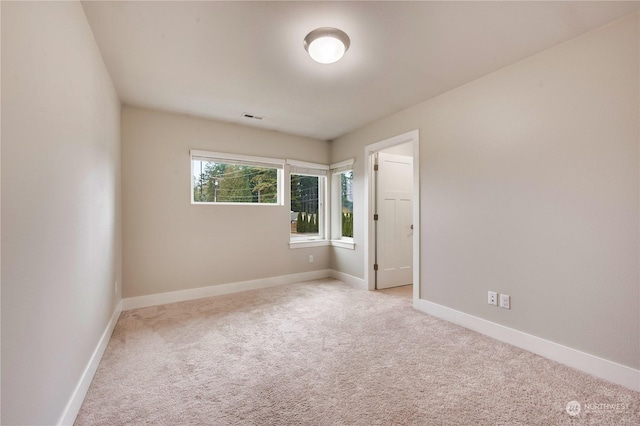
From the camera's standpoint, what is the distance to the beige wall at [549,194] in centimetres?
189

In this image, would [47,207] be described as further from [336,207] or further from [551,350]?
[336,207]

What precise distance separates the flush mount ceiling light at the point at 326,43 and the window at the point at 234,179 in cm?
232

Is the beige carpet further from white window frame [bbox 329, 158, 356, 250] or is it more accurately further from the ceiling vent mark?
the ceiling vent mark

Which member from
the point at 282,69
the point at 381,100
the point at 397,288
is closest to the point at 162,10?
the point at 282,69

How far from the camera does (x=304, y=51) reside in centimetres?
223

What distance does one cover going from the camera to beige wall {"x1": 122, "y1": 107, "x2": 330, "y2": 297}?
340 cm

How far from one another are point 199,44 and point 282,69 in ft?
2.25

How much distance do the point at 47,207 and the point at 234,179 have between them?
289cm

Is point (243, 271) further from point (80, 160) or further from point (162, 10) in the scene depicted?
point (162, 10)

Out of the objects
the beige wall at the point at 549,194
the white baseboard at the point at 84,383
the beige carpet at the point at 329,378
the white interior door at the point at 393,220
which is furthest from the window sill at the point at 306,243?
the white baseboard at the point at 84,383

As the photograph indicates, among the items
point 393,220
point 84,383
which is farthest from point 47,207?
point 393,220

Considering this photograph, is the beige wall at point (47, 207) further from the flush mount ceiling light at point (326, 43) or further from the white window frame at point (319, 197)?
the white window frame at point (319, 197)

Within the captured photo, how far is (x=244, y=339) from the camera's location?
8.43ft

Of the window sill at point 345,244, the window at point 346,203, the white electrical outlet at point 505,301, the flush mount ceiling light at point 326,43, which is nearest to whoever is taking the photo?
the flush mount ceiling light at point 326,43
